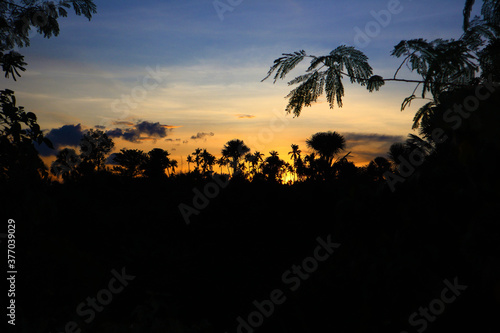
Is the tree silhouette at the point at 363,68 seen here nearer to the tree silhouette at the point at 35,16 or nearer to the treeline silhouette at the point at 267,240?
the treeline silhouette at the point at 267,240

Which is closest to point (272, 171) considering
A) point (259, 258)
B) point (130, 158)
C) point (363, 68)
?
point (130, 158)

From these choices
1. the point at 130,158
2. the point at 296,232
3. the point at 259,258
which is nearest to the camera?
the point at 259,258

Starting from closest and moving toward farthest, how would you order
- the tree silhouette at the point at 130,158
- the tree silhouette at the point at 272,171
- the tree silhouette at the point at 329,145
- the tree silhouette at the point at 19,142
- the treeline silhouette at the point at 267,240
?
1. the treeline silhouette at the point at 267,240
2. the tree silhouette at the point at 19,142
3. the tree silhouette at the point at 272,171
4. the tree silhouette at the point at 130,158
5. the tree silhouette at the point at 329,145

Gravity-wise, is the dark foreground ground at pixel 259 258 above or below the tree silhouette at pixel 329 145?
below

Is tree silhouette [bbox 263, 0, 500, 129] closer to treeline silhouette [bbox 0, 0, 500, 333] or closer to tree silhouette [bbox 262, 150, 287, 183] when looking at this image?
treeline silhouette [bbox 0, 0, 500, 333]

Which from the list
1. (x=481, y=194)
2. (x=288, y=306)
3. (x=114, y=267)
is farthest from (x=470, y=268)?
(x=114, y=267)

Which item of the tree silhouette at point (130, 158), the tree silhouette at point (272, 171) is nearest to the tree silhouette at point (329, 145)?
the tree silhouette at point (272, 171)

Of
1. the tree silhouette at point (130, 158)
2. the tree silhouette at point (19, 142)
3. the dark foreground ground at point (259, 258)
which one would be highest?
the tree silhouette at point (130, 158)

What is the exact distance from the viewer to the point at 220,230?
8.95m

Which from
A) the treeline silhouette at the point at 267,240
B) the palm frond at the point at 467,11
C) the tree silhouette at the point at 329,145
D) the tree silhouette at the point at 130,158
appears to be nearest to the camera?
the treeline silhouette at the point at 267,240

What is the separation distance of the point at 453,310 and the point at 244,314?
14.2 feet

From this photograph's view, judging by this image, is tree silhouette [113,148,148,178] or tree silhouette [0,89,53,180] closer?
tree silhouette [0,89,53,180]

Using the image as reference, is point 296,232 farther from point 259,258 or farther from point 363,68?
→ point 363,68

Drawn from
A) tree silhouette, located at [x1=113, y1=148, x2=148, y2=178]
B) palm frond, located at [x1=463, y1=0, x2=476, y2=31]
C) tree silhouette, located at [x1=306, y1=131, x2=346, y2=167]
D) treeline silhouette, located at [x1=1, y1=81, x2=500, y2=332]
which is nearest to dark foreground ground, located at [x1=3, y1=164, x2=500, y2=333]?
treeline silhouette, located at [x1=1, y1=81, x2=500, y2=332]
